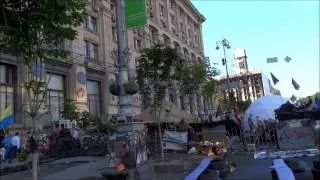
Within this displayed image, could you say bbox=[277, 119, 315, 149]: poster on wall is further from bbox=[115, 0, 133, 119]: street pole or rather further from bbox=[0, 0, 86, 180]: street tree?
bbox=[0, 0, 86, 180]: street tree

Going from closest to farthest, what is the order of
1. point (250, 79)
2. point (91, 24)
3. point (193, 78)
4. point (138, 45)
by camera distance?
1. point (193, 78)
2. point (91, 24)
3. point (138, 45)
4. point (250, 79)

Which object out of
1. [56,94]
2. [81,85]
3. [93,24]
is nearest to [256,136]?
[56,94]

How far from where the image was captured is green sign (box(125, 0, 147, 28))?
504 inches

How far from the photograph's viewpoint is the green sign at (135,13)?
42.0 ft

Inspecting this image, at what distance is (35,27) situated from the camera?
25.0 feet

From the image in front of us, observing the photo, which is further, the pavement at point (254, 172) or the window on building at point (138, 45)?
the window on building at point (138, 45)

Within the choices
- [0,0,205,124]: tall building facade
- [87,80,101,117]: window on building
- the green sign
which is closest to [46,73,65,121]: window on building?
[0,0,205,124]: tall building facade

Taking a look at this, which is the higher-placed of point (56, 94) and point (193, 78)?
point (193, 78)

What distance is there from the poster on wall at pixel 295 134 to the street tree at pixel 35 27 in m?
15.7

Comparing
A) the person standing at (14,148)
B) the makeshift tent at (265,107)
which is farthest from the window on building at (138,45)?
the person standing at (14,148)

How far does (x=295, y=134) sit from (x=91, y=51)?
25077mm

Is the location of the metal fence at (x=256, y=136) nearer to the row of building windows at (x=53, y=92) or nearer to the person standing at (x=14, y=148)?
the row of building windows at (x=53, y=92)

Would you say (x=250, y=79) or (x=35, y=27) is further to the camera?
(x=250, y=79)

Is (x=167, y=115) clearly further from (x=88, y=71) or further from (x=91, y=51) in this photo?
(x=91, y=51)
